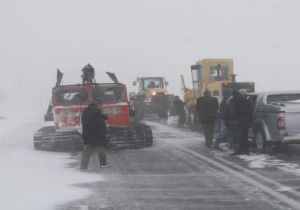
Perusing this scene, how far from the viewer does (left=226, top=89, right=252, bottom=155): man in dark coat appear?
1396 centimetres

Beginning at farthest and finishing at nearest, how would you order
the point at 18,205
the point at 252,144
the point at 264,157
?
the point at 252,144, the point at 264,157, the point at 18,205

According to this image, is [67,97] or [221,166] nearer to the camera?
[221,166]

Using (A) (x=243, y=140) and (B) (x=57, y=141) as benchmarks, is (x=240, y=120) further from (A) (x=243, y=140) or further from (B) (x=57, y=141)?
(B) (x=57, y=141)

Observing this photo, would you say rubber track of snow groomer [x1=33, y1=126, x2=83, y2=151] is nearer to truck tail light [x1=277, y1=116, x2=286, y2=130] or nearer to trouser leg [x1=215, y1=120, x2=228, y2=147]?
trouser leg [x1=215, y1=120, x2=228, y2=147]

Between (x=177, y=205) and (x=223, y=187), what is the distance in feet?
5.22

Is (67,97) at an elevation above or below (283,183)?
above

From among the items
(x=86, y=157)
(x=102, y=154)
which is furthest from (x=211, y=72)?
(x=86, y=157)

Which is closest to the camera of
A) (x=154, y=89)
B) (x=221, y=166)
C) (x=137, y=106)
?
(x=221, y=166)

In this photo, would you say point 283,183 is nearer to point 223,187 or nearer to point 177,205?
point 223,187

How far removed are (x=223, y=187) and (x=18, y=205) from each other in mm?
3375

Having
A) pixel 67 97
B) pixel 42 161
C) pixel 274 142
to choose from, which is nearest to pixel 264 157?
pixel 274 142

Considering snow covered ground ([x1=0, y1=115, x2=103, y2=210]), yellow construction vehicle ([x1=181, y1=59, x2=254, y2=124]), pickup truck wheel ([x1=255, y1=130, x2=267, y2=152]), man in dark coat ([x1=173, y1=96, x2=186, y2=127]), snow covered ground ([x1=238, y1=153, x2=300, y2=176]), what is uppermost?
yellow construction vehicle ([x1=181, y1=59, x2=254, y2=124])

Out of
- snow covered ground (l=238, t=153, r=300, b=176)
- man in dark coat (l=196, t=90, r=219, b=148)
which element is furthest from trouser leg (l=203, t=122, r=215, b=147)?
snow covered ground (l=238, t=153, r=300, b=176)

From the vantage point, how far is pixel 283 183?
9.88 meters
